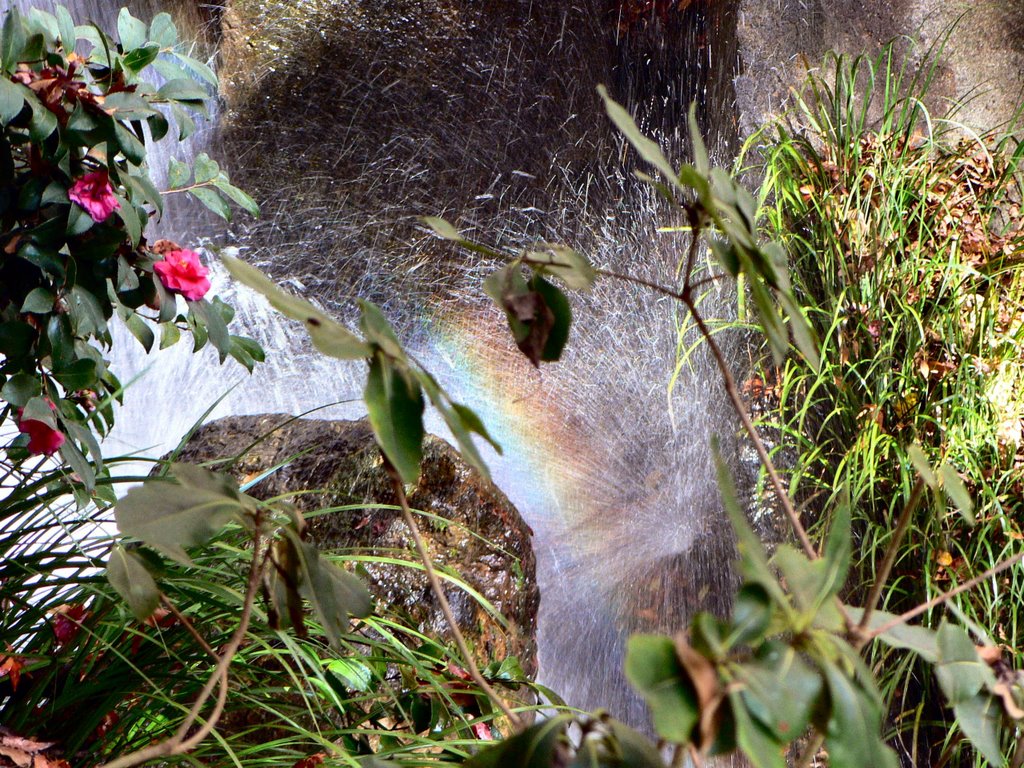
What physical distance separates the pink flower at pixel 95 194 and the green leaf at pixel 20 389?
23 centimetres

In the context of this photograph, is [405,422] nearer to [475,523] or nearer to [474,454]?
[474,454]

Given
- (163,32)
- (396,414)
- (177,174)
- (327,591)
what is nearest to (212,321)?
(177,174)

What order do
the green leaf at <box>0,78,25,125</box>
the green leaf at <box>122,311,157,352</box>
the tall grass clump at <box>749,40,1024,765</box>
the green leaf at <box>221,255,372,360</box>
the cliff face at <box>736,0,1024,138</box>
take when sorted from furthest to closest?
the cliff face at <box>736,0,1024,138</box> → the tall grass clump at <box>749,40,1024,765</box> → the green leaf at <box>122,311,157,352</box> → the green leaf at <box>0,78,25,125</box> → the green leaf at <box>221,255,372,360</box>

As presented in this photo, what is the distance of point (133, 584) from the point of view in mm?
642

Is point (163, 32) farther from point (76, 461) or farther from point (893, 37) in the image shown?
point (893, 37)

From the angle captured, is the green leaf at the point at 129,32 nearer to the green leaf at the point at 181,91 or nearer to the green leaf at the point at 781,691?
the green leaf at the point at 181,91

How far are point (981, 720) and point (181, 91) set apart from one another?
3.90 ft

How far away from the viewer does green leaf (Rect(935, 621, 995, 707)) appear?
47cm

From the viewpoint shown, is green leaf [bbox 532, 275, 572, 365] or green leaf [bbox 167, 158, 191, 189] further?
green leaf [bbox 167, 158, 191, 189]

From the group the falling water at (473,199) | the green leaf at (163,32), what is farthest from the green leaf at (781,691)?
the falling water at (473,199)

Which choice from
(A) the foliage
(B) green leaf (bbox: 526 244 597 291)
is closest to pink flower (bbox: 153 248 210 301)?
(A) the foliage

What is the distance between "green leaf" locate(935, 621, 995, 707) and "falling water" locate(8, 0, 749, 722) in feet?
12.5

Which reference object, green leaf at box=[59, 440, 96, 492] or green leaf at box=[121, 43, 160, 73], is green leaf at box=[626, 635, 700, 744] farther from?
→ green leaf at box=[121, 43, 160, 73]

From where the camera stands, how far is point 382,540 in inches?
95.7
